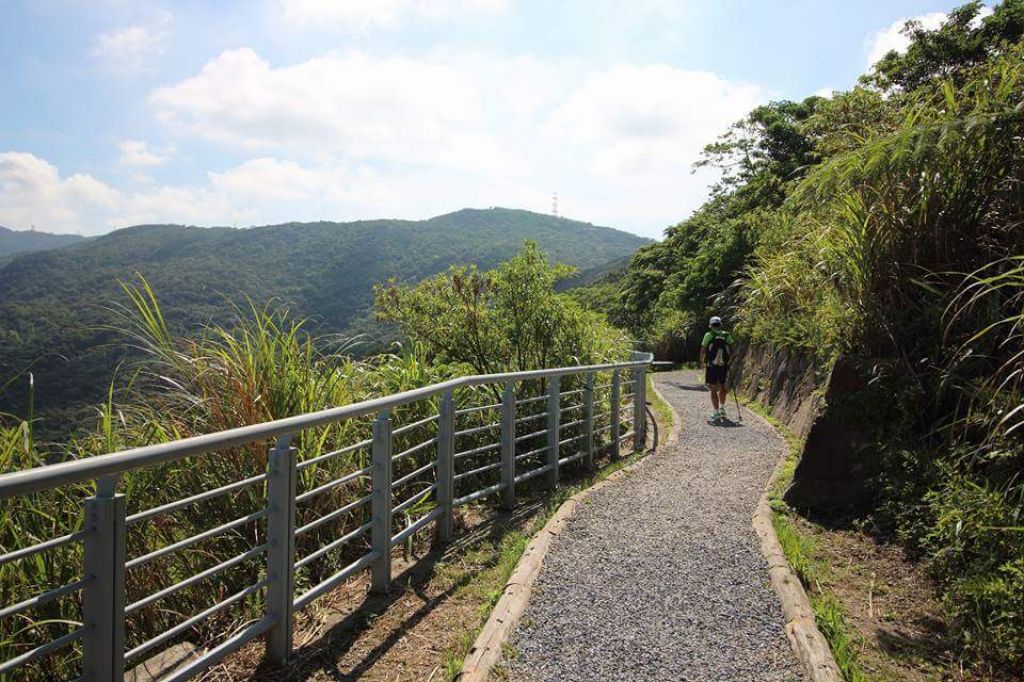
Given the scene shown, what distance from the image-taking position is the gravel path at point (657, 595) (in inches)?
117

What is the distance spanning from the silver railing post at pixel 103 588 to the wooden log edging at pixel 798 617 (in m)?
2.63

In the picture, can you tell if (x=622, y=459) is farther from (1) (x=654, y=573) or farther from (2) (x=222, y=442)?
(2) (x=222, y=442)

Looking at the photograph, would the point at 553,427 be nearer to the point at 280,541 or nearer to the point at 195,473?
the point at 195,473

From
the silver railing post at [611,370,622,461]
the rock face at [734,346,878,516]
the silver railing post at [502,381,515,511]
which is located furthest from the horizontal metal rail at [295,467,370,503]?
the silver railing post at [611,370,622,461]

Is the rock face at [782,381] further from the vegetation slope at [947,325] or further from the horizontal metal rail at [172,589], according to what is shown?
the horizontal metal rail at [172,589]

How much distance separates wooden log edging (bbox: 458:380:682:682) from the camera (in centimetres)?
288

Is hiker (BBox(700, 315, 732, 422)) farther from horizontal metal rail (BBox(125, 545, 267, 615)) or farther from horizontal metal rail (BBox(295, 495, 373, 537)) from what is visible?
horizontal metal rail (BBox(125, 545, 267, 615))

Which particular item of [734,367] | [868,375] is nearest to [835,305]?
[868,375]

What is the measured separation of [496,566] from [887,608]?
2.25 meters

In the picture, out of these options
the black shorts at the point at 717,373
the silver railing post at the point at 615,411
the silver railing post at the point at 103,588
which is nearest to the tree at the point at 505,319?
the silver railing post at the point at 615,411

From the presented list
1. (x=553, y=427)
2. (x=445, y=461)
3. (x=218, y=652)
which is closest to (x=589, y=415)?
(x=553, y=427)

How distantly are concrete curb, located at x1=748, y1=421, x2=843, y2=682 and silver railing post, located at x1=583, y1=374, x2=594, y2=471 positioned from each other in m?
2.52

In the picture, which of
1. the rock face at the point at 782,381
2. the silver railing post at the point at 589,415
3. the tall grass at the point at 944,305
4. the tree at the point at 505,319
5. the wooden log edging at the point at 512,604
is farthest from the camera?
the rock face at the point at 782,381

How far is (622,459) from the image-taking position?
26.0 ft
